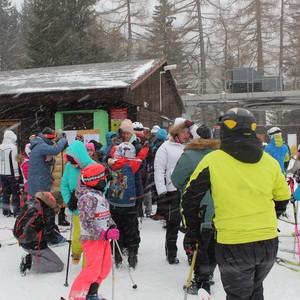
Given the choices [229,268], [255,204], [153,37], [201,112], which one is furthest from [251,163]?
[153,37]

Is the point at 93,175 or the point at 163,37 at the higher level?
the point at 163,37

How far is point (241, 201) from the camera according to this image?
8.86 ft

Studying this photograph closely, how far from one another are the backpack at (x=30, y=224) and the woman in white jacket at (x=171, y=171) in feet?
5.02

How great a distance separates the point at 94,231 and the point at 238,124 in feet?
6.24

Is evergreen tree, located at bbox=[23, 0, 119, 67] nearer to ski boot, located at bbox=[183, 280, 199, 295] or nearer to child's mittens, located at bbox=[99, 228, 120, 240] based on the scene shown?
child's mittens, located at bbox=[99, 228, 120, 240]

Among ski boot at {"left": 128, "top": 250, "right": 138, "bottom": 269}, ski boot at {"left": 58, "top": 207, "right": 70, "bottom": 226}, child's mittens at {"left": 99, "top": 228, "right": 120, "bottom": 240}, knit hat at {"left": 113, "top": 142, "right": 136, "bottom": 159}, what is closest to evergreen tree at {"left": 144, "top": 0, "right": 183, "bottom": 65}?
ski boot at {"left": 58, "top": 207, "right": 70, "bottom": 226}

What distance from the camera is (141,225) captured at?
7.52 metres

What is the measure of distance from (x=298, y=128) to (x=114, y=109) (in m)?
12.8

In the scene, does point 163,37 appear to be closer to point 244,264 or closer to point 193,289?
point 193,289

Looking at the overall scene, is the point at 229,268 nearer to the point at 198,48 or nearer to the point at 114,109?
the point at 114,109

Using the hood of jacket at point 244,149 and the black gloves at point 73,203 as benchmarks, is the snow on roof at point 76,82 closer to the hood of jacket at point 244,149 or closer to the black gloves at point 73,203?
the black gloves at point 73,203

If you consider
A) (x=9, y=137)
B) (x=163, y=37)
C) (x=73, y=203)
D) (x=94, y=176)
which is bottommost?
(x=73, y=203)

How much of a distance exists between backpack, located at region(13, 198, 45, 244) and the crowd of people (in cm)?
1

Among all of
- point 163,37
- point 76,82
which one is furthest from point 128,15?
point 76,82
